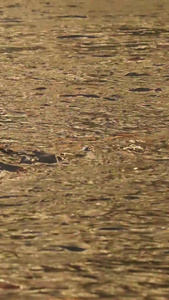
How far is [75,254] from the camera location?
1621 millimetres

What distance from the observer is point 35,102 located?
3.17 meters

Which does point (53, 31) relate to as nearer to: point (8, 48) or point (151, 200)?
point (8, 48)

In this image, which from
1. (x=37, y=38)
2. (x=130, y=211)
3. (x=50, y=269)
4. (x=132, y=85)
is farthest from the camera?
(x=37, y=38)

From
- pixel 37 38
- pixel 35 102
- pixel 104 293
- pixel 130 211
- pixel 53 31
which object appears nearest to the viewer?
pixel 104 293

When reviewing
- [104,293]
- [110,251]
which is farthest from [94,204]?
[104,293]

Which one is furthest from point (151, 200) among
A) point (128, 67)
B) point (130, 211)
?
point (128, 67)

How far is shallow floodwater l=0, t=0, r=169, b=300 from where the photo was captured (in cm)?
153

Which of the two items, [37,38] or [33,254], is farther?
[37,38]

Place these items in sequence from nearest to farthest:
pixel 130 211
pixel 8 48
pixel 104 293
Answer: pixel 104 293, pixel 130 211, pixel 8 48

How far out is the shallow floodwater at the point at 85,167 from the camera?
5.00ft

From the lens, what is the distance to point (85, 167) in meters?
2.26

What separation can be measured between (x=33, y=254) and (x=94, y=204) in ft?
1.14

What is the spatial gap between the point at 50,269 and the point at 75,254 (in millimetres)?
95

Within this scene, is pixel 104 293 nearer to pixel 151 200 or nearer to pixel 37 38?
pixel 151 200
